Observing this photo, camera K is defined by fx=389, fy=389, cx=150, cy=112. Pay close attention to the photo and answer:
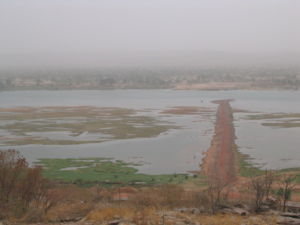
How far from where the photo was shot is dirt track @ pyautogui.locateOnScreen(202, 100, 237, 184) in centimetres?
2129

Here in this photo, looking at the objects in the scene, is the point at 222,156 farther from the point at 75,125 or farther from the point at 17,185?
the point at 75,125

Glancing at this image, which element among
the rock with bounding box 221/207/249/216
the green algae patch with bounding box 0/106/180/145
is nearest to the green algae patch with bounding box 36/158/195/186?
the green algae patch with bounding box 0/106/180/145

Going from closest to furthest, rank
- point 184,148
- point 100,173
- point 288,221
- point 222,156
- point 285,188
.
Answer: point 288,221
point 285,188
point 100,173
point 222,156
point 184,148

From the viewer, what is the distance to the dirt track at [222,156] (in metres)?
21.3

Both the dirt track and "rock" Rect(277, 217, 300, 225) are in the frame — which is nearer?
"rock" Rect(277, 217, 300, 225)

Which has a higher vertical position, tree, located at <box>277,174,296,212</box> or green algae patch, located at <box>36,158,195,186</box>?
tree, located at <box>277,174,296,212</box>

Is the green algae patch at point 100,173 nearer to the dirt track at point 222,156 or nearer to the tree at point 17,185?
the dirt track at point 222,156

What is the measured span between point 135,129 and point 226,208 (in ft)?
76.2

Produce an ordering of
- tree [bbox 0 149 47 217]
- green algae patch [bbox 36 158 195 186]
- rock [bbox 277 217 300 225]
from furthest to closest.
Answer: green algae patch [bbox 36 158 195 186], tree [bbox 0 149 47 217], rock [bbox 277 217 300 225]

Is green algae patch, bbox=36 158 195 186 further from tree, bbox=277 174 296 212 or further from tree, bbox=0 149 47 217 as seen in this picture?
tree, bbox=0 149 47 217

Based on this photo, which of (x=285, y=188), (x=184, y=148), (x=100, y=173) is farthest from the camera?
(x=184, y=148)

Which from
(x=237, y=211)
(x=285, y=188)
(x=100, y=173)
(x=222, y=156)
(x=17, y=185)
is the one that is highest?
(x=17, y=185)

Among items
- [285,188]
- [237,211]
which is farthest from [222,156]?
[237,211]

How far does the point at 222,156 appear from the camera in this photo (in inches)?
990
